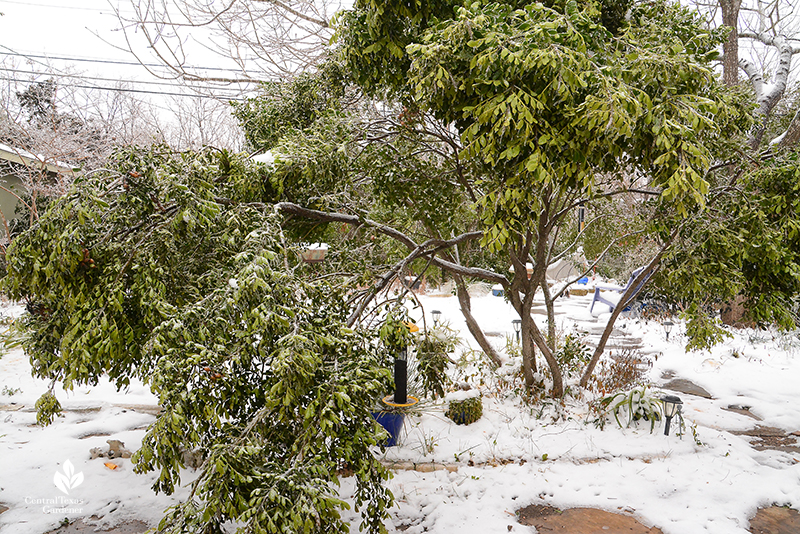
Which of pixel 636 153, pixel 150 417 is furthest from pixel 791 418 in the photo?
pixel 150 417

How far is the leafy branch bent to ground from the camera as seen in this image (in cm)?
184

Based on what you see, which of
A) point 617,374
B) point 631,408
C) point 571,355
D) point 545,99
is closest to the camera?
point 545,99

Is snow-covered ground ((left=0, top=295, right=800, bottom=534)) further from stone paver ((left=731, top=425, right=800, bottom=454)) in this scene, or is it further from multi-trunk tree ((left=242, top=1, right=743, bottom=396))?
multi-trunk tree ((left=242, top=1, right=743, bottom=396))

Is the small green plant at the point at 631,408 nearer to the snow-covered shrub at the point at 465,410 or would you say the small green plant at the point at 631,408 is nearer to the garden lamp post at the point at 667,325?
the snow-covered shrub at the point at 465,410

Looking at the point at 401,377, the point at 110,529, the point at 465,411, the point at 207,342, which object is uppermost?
the point at 207,342

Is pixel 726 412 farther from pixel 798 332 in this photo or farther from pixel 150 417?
pixel 150 417

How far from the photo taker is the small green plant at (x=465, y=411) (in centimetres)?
485

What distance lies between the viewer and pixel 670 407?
4.48m

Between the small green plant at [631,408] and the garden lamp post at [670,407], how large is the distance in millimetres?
175

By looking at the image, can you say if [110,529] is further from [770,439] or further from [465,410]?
[770,439]

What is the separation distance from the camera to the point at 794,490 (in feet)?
12.3

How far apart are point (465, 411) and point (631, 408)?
5.55 ft

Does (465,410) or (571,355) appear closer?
(465,410)

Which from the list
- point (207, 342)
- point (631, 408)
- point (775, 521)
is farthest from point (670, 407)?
point (207, 342)
